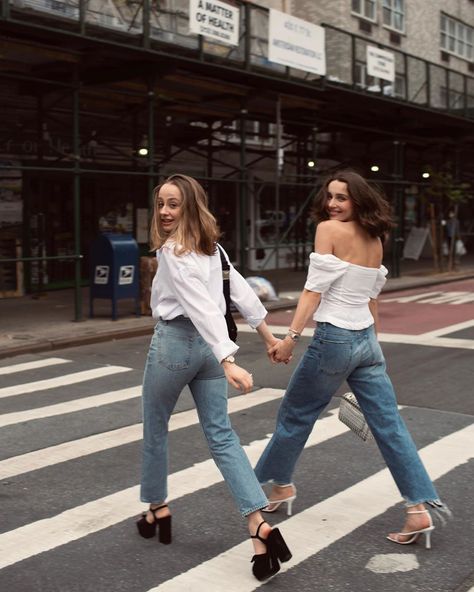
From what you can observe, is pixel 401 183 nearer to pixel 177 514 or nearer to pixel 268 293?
pixel 268 293

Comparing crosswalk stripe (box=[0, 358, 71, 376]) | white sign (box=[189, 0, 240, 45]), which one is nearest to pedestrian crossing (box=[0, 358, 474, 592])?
crosswalk stripe (box=[0, 358, 71, 376])

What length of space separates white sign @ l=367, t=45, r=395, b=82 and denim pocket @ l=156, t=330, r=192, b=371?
17.0 m

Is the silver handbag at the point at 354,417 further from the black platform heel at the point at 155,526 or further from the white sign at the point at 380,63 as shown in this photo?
the white sign at the point at 380,63

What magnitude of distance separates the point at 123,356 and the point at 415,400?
4333 mm

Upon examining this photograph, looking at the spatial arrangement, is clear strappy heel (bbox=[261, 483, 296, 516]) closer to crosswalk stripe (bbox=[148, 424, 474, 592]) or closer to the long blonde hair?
crosswalk stripe (bbox=[148, 424, 474, 592])

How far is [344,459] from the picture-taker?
5840mm

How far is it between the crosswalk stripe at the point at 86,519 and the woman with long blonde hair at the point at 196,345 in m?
0.65

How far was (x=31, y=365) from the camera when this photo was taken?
A: 10141 millimetres

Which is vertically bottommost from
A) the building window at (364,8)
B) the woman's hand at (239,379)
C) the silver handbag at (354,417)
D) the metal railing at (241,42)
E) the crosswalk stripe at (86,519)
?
the crosswalk stripe at (86,519)

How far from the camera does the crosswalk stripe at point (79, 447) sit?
18.9 ft

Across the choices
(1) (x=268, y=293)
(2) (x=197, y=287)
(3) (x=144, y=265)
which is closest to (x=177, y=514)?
(2) (x=197, y=287)

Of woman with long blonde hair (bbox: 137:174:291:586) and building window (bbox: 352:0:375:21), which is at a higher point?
building window (bbox: 352:0:375:21)

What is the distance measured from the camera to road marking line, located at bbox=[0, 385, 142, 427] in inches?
284

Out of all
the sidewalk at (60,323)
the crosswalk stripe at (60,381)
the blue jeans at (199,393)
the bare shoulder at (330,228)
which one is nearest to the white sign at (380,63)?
the sidewalk at (60,323)
